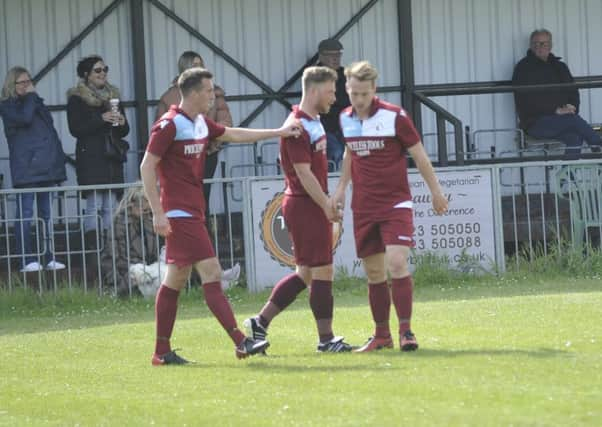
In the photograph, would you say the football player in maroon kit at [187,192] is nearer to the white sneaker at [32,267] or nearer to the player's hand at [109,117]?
the white sneaker at [32,267]

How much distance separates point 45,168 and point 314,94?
706 cm

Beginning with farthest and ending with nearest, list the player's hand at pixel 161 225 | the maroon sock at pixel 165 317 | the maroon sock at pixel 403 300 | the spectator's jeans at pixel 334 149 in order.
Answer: the spectator's jeans at pixel 334 149 < the maroon sock at pixel 165 317 < the maroon sock at pixel 403 300 < the player's hand at pixel 161 225

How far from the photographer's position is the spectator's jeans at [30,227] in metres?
16.0

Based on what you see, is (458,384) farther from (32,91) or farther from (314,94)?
(32,91)

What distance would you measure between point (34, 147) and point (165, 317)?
6846mm

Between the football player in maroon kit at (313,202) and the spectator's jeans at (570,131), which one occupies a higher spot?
the spectator's jeans at (570,131)

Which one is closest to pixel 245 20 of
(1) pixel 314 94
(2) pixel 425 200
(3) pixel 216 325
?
(2) pixel 425 200

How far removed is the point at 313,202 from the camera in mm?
10727

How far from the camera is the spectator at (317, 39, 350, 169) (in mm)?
18281

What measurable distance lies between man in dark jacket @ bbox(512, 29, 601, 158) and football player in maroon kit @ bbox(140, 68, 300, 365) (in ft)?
31.7

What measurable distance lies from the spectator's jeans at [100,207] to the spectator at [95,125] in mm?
202

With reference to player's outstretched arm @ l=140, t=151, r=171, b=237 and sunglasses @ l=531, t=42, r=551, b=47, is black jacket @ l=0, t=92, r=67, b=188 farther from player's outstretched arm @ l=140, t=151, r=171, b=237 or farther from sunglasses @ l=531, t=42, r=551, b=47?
player's outstretched arm @ l=140, t=151, r=171, b=237

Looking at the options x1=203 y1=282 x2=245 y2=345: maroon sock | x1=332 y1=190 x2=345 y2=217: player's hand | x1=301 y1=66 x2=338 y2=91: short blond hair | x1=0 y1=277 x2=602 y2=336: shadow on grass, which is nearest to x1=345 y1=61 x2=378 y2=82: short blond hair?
x1=301 y1=66 x2=338 y2=91: short blond hair

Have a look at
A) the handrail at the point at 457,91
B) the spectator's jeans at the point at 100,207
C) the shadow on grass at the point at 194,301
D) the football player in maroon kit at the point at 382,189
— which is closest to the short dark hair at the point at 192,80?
the football player in maroon kit at the point at 382,189
